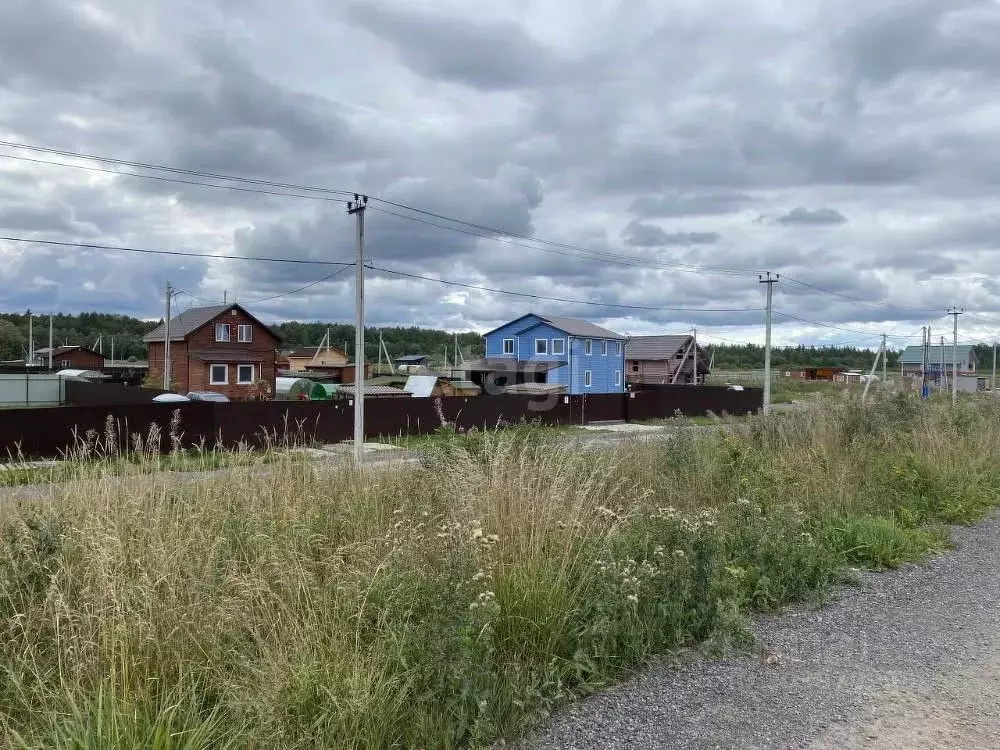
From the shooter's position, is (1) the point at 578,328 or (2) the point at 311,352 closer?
(1) the point at 578,328

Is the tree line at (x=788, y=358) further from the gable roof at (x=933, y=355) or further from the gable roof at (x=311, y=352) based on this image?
the gable roof at (x=311, y=352)

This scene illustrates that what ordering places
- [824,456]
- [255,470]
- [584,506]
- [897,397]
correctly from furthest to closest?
[897,397] → [824,456] → [255,470] → [584,506]

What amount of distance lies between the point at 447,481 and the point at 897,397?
11025 mm

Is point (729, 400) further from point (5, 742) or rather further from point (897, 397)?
point (5, 742)

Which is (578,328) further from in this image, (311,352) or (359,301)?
(311,352)

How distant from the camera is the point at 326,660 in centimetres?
328

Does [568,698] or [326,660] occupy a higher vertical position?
[326,660]

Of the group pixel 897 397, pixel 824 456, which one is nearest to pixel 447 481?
pixel 824 456

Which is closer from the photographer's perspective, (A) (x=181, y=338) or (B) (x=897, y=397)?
(B) (x=897, y=397)

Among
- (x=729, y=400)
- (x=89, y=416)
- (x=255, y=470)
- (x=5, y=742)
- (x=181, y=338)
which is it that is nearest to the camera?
(x=5, y=742)

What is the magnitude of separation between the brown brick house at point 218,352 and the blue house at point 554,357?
13.5 metres

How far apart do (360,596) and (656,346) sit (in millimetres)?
60017

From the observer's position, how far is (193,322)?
43688 mm

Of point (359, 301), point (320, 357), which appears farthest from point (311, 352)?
point (359, 301)
